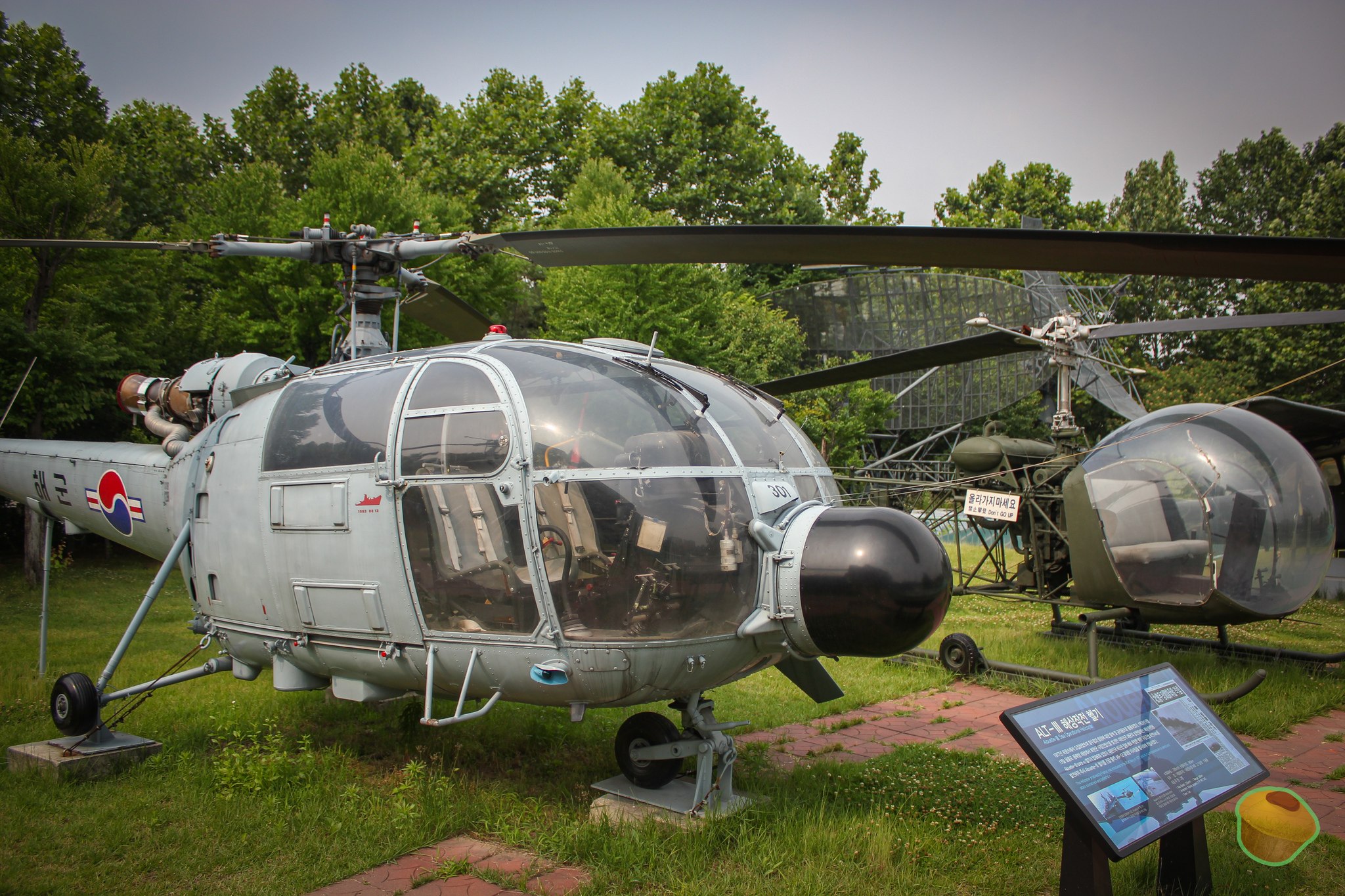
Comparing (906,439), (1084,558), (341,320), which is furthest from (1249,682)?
(906,439)

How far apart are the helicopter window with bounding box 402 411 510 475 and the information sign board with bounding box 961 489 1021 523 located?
651 cm

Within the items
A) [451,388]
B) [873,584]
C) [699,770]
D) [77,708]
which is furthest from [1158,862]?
[77,708]

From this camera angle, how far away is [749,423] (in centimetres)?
459

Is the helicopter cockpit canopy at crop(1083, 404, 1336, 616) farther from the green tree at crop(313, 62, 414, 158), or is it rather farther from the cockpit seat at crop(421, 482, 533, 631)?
the green tree at crop(313, 62, 414, 158)

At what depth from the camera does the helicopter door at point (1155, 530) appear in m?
6.98

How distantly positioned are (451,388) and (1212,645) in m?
8.52

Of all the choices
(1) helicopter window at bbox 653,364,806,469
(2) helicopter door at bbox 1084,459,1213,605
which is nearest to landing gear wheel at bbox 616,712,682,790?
(1) helicopter window at bbox 653,364,806,469

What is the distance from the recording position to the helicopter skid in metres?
8.35

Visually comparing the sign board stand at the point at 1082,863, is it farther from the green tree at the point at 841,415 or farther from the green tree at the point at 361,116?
the green tree at the point at 361,116

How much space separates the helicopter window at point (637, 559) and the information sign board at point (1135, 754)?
4.76 feet

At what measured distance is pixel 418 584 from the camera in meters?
4.34

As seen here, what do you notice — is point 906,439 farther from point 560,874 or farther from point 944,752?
point 560,874

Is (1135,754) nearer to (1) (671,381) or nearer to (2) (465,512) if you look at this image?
(1) (671,381)

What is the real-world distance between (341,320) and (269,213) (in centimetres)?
1486
